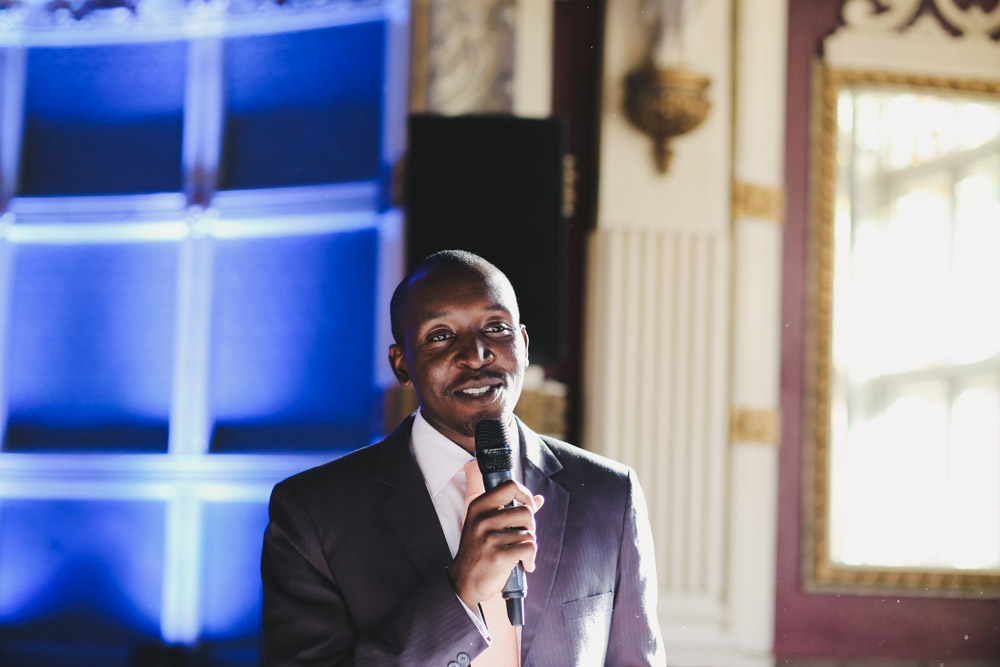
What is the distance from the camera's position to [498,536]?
1.38 m

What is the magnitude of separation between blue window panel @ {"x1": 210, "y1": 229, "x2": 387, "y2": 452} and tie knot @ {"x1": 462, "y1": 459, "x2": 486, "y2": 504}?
8.00 ft

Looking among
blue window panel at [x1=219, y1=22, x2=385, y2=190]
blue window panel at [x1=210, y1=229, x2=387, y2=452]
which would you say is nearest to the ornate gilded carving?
blue window panel at [x1=219, y1=22, x2=385, y2=190]

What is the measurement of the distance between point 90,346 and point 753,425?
101 inches

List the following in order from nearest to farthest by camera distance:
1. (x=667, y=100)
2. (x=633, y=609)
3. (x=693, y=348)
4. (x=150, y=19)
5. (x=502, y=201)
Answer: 1. (x=633, y=609)
2. (x=502, y=201)
3. (x=667, y=100)
4. (x=693, y=348)
5. (x=150, y=19)

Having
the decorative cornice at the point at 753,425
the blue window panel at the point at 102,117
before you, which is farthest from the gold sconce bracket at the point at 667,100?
the blue window panel at the point at 102,117

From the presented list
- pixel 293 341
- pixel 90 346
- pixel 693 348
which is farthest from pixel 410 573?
pixel 90 346

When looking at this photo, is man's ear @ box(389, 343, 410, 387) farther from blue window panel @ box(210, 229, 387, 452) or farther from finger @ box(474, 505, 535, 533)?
blue window panel @ box(210, 229, 387, 452)

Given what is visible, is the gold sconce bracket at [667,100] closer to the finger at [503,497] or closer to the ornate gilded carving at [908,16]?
the ornate gilded carving at [908,16]

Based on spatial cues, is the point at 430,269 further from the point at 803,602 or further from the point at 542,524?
the point at 803,602

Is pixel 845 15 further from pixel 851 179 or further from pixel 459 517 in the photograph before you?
pixel 459 517

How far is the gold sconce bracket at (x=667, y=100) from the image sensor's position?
379 centimetres

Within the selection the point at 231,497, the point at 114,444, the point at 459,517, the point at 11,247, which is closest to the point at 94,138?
the point at 11,247

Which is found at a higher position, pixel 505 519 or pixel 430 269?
pixel 430 269

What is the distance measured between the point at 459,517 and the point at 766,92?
112 inches
